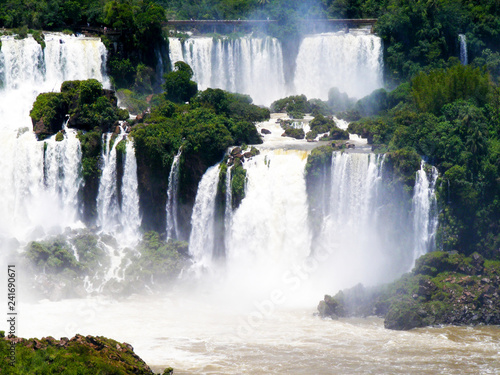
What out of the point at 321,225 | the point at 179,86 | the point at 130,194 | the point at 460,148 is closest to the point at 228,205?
the point at 321,225

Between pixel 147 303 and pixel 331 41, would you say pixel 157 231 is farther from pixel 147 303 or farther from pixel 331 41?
pixel 331 41

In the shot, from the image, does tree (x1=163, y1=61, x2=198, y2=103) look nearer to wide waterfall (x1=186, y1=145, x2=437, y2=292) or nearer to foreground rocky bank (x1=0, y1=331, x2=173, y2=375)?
wide waterfall (x1=186, y1=145, x2=437, y2=292)

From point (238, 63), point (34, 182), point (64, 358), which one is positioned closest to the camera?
point (64, 358)

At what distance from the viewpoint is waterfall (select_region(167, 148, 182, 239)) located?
4991cm

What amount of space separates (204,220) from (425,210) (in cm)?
1200

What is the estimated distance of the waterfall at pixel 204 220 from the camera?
49.2m

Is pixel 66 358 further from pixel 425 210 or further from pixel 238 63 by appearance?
pixel 238 63

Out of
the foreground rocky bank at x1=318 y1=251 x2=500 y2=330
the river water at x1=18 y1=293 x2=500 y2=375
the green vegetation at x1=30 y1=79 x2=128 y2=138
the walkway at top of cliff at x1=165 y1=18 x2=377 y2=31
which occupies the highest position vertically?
the walkway at top of cliff at x1=165 y1=18 x2=377 y2=31

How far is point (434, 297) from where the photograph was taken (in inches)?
1631

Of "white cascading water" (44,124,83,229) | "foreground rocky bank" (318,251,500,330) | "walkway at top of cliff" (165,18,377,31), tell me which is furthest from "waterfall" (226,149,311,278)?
"walkway at top of cliff" (165,18,377,31)

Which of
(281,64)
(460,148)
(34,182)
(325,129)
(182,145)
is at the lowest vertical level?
(34,182)

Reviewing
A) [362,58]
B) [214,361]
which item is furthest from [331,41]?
[214,361]

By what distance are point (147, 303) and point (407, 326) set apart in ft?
42.9

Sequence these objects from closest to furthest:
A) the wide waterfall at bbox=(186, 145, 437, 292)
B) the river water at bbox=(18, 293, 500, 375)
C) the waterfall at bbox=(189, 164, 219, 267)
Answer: the river water at bbox=(18, 293, 500, 375)
the wide waterfall at bbox=(186, 145, 437, 292)
the waterfall at bbox=(189, 164, 219, 267)
